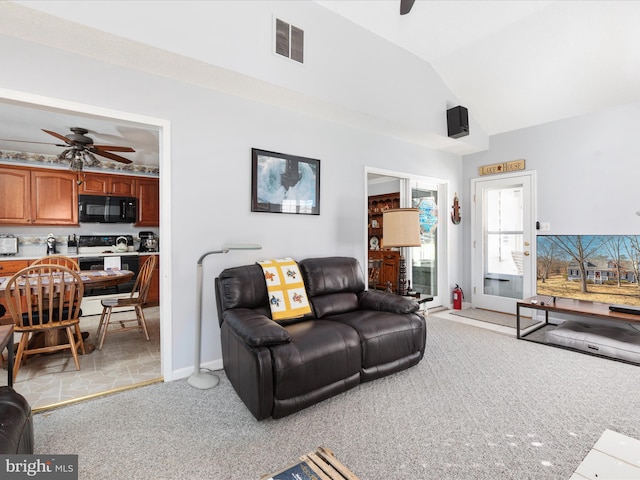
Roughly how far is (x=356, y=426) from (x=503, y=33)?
3.94m

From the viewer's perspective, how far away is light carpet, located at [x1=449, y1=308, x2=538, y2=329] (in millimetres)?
4125

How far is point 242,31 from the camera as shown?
8.13 feet

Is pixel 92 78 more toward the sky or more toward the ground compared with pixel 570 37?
more toward the ground

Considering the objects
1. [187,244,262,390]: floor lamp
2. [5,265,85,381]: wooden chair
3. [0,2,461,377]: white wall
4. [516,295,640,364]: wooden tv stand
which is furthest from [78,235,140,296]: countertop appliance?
[516,295,640,364]: wooden tv stand

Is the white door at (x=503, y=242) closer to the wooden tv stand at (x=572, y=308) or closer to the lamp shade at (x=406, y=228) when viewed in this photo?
the wooden tv stand at (x=572, y=308)

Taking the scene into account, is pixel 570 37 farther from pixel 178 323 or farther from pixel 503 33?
pixel 178 323

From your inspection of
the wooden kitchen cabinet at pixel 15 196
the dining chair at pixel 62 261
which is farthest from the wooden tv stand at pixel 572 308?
the wooden kitchen cabinet at pixel 15 196

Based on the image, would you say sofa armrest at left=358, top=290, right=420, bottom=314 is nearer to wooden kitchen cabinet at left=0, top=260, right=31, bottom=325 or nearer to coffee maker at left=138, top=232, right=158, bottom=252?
coffee maker at left=138, top=232, right=158, bottom=252

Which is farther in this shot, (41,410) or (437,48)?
(437,48)

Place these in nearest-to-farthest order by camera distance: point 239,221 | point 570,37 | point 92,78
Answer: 1. point 92,78
2. point 239,221
3. point 570,37

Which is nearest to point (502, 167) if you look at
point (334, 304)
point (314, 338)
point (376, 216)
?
point (376, 216)

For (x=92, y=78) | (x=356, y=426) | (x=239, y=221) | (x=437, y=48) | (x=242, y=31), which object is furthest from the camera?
(x=437, y=48)

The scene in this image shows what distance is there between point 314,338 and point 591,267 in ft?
10.7

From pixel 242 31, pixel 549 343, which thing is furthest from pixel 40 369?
pixel 549 343
